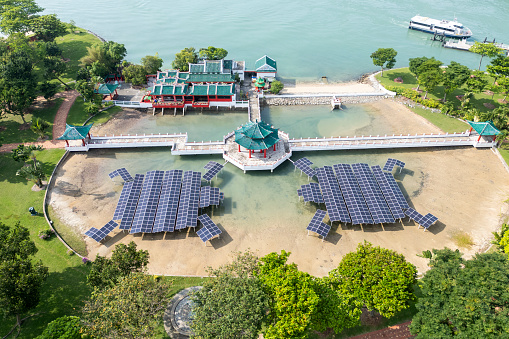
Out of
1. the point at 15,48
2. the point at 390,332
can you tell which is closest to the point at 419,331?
the point at 390,332

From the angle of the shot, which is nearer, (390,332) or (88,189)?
(390,332)

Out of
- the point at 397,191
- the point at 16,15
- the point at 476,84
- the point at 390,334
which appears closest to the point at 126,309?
the point at 390,334

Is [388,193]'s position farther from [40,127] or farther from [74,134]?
[40,127]

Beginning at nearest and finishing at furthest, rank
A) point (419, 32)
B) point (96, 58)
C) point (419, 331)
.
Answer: point (419, 331), point (96, 58), point (419, 32)

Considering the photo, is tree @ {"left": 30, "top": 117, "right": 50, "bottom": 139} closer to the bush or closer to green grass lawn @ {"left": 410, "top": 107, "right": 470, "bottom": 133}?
the bush

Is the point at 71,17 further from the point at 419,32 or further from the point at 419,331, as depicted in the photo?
the point at 419,331

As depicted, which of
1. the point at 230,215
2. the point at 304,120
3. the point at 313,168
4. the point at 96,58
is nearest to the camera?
the point at 230,215

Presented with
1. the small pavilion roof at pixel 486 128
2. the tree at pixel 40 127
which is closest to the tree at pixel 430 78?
the small pavilion roof at pixel 486 128

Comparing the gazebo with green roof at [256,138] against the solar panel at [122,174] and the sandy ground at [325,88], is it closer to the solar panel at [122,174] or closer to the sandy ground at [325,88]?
the solar panel at [122,174]
